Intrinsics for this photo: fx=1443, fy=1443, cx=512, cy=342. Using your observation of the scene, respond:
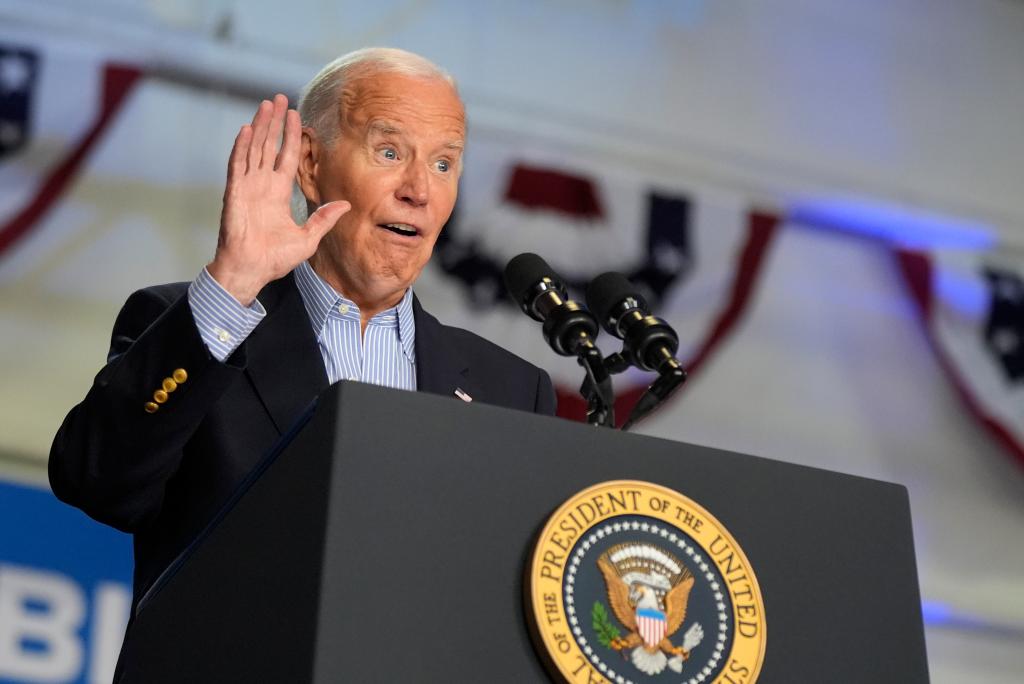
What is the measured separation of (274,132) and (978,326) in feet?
15.6

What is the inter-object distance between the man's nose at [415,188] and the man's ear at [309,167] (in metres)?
0.19

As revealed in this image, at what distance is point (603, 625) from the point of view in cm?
125

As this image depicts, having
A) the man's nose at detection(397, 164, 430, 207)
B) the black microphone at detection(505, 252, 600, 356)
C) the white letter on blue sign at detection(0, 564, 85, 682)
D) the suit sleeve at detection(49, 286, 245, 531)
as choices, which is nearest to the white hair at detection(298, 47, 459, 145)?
the man's nose at detection(397, 164, 430, 207)

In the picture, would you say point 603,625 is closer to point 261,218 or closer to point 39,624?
point 261,218

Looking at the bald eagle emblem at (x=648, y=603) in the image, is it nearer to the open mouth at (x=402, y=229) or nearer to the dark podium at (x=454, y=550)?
the dark podium at (x=454, y=550)

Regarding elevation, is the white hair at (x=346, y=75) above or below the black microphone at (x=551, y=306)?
above

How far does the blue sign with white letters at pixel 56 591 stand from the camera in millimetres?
4141

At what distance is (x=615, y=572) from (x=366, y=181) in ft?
3.22

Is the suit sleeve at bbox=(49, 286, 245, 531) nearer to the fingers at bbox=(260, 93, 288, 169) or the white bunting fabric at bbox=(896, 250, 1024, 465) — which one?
the fingers at bbox=(260, 93, 288, 169)

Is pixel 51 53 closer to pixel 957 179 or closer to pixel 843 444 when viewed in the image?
pixel 843 444

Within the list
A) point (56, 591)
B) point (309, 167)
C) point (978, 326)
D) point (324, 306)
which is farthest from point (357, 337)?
point (978, 326)

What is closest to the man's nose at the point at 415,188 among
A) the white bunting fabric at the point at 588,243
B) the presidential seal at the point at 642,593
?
the presidential seal at the point at 642,593

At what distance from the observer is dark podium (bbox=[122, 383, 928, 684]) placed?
1202 mm

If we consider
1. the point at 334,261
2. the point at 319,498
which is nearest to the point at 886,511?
the point at 319,498
